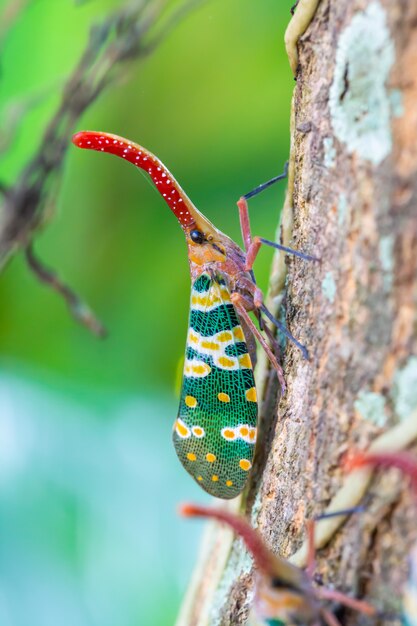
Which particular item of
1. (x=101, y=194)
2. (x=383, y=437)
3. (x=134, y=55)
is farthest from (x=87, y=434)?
(x=383, y=437)

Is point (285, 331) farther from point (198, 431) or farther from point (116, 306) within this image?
point (116, 306)

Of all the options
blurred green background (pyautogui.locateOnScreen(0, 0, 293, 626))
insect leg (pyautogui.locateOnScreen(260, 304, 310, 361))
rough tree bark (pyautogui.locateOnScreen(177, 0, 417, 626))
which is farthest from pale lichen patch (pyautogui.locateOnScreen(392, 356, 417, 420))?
blurred green background (pyautogui.locateOnScreen(0, 0, 293, 626))

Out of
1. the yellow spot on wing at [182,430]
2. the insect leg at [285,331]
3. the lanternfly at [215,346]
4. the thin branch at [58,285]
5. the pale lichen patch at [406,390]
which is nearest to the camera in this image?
the pale lichen patch at [406,390]

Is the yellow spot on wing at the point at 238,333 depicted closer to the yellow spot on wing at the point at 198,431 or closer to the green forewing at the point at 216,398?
the green forewing at the point at 216,398

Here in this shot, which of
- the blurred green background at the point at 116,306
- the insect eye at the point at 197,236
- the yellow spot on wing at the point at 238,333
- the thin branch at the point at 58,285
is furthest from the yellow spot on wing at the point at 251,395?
the thin branch at the point at 58,285

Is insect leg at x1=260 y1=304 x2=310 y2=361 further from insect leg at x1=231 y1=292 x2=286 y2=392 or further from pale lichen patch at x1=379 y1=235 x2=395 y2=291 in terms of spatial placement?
pale lichen patch at x1=379 y1=235 x2=395 y2=291

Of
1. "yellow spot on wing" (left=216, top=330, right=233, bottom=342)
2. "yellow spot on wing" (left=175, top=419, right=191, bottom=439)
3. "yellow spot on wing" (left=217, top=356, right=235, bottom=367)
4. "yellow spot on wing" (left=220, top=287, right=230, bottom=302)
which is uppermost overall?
"yellow spot on wing" (left=220, top=287, right=230, bottom=302)
